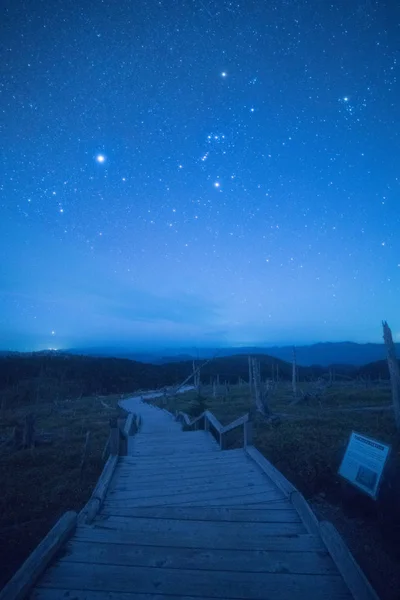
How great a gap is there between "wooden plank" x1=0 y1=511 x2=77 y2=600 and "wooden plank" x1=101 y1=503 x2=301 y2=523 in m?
0.94

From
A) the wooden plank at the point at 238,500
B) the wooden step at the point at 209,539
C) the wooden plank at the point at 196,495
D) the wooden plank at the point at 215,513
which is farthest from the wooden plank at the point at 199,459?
the wooden step at the point at 209,539

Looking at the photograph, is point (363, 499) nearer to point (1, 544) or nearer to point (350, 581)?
point (350, 581)

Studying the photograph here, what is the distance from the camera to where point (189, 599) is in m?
2.81

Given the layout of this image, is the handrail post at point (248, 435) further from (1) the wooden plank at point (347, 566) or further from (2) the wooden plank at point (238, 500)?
(1) the wooden plank at point (347, 566)

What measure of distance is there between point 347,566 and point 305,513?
120cm

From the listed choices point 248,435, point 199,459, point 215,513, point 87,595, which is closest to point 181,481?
point 199,459

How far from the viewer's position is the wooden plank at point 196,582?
2885 mm

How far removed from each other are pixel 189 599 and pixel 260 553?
1.03 metres

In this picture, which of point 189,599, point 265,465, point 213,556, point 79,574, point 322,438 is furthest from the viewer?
point 322,438

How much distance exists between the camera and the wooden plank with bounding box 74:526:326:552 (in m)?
3.56

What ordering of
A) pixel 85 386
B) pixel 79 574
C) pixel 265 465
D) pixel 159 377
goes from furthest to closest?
pixel 159 377
pixel 85 386
pixel 265 465
pixel 79 574

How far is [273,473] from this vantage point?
563cm

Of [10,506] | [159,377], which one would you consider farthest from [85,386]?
[10,506]

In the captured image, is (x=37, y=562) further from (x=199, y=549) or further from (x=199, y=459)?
(x=199, y=459)
